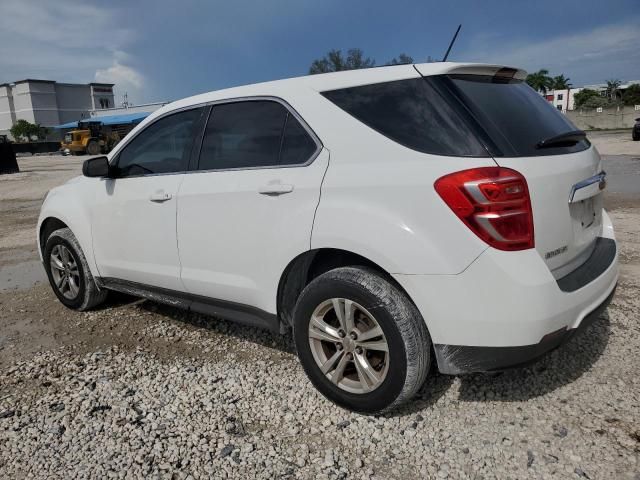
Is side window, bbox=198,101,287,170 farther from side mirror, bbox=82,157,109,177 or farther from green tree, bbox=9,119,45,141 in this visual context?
green tree, bbox=9,119,45,141

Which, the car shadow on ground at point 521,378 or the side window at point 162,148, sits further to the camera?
the side window at point 162,148

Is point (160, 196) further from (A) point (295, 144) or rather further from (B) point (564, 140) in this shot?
(B) point (564, 140)

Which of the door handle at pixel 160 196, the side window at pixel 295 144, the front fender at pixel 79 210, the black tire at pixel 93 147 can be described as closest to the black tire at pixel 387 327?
the side window at pixel 295 144

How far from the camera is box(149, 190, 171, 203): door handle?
134 inches

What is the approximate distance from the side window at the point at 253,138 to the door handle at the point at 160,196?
312 mm

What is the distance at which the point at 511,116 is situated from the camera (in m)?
2.50

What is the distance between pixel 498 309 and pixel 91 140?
41.0 m

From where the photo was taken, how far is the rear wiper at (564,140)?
8.12ft

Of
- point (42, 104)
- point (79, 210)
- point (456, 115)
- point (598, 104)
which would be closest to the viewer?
point (456, 115)

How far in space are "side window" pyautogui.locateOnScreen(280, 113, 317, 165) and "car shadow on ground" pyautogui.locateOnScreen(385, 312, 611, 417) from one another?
150 cm

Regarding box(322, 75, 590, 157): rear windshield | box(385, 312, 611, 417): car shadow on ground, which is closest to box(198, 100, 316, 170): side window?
box(322, 75, 590, 157): rear windshield

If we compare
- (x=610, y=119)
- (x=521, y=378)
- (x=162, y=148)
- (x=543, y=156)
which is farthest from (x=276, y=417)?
(x=610, y=119)

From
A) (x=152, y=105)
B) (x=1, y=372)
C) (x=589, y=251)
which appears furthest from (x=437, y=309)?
(x=152, y=105)

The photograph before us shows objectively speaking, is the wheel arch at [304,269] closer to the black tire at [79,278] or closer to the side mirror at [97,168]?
the side mirror at [97,168]
